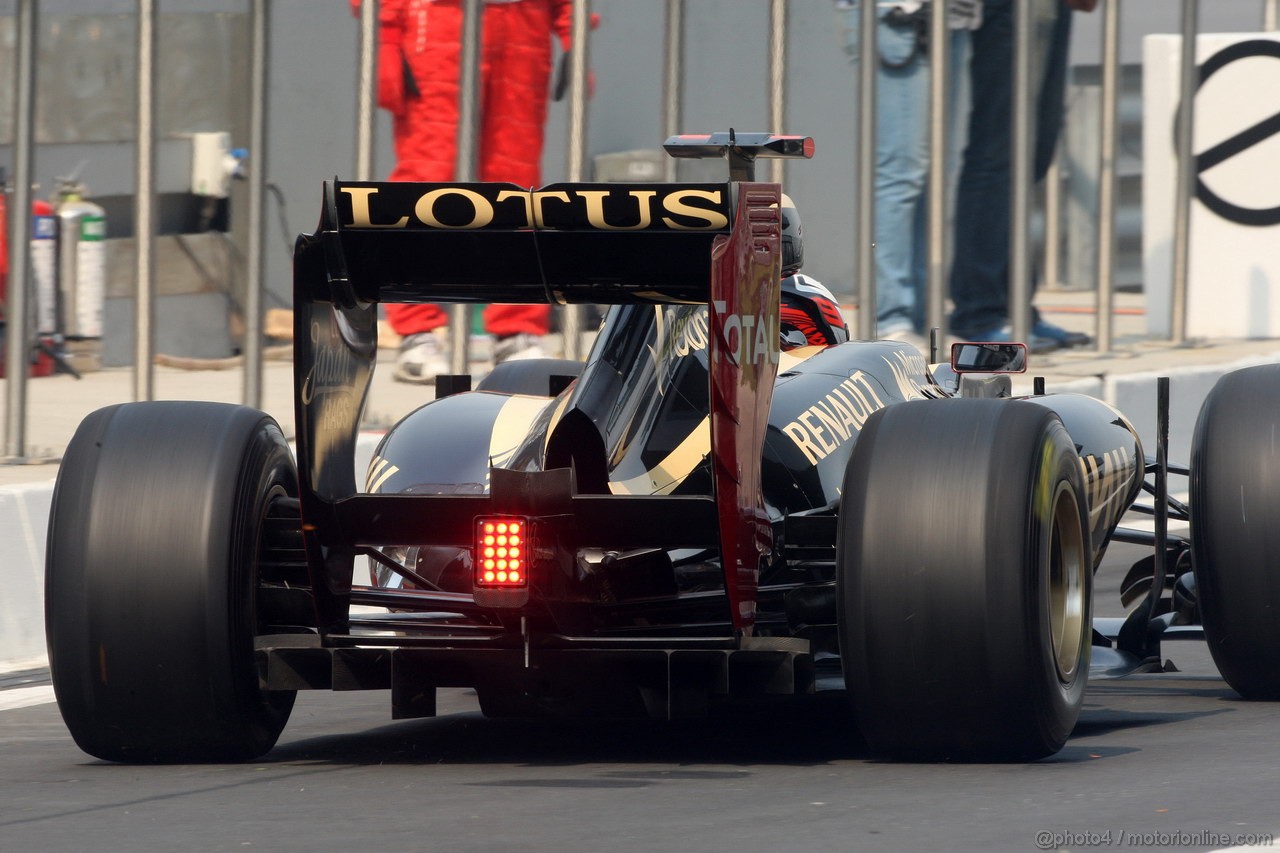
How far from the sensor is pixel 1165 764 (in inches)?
228

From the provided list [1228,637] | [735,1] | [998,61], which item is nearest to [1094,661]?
[1228,637]

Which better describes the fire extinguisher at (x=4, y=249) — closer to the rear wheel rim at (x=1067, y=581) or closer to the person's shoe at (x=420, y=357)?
the person's shoe at (x=420, y=357)

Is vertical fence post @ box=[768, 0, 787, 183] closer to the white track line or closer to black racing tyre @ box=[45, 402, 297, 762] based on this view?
the white track line

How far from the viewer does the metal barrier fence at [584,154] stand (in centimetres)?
1021

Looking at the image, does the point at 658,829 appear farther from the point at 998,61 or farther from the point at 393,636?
the point at 998,61

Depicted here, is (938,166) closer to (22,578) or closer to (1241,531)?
(22,578)

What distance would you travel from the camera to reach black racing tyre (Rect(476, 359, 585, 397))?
842cm

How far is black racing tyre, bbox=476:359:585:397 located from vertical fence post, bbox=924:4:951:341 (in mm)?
5213

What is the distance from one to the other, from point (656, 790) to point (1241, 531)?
2112mm

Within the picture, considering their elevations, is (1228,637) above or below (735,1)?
below

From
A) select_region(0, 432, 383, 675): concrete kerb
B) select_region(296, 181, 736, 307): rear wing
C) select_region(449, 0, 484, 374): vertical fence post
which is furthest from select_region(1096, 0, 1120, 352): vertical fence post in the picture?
select_region(296, 181, 736, 307): rear wing

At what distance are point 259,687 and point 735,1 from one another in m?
11.8

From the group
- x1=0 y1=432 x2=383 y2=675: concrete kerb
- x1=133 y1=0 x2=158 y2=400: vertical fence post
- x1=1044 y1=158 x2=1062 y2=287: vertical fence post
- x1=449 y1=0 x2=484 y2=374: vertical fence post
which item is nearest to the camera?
x1=0 y1=432 x2=383 y2=675: concrete kerb

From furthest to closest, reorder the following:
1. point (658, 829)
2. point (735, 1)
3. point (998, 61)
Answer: point (735, 1), point (998, 61), point (658, 829)
